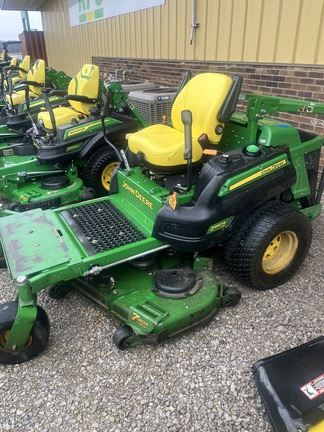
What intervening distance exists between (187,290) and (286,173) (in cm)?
110

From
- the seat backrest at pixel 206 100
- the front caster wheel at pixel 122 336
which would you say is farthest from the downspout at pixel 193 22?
the front caster wheel at pixel 122 336

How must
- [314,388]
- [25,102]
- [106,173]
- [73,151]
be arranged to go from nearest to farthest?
[314,388] → [73,151] → [106,173] → [25,102]

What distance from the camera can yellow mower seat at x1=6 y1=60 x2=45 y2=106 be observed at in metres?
5.87

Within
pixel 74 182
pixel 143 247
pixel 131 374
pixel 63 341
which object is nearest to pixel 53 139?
pixel 74 182

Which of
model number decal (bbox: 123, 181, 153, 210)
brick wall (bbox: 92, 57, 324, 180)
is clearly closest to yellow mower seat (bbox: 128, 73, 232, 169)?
model number decal (bbox: 123, 181, 153, 210)

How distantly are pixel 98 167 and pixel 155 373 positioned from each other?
2584mm

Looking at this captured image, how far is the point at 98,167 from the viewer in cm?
411

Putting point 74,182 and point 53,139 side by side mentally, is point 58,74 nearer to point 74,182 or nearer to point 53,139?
point 53,139

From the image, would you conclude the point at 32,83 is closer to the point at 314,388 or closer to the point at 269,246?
the point at 269,246

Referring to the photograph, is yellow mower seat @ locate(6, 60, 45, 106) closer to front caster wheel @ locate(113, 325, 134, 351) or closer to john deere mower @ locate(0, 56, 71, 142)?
john deere mower @ locate(0, 56, 71, 142)

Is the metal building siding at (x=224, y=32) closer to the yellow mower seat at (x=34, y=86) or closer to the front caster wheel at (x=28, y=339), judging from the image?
the yellow mower seat at (x=34, y=86)

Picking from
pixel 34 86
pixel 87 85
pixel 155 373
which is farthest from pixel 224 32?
pixel 155 373

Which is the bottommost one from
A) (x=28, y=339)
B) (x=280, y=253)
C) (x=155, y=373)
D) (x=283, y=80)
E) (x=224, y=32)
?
(x=155, y=373)

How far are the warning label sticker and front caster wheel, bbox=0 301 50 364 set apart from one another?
1.43 metres
